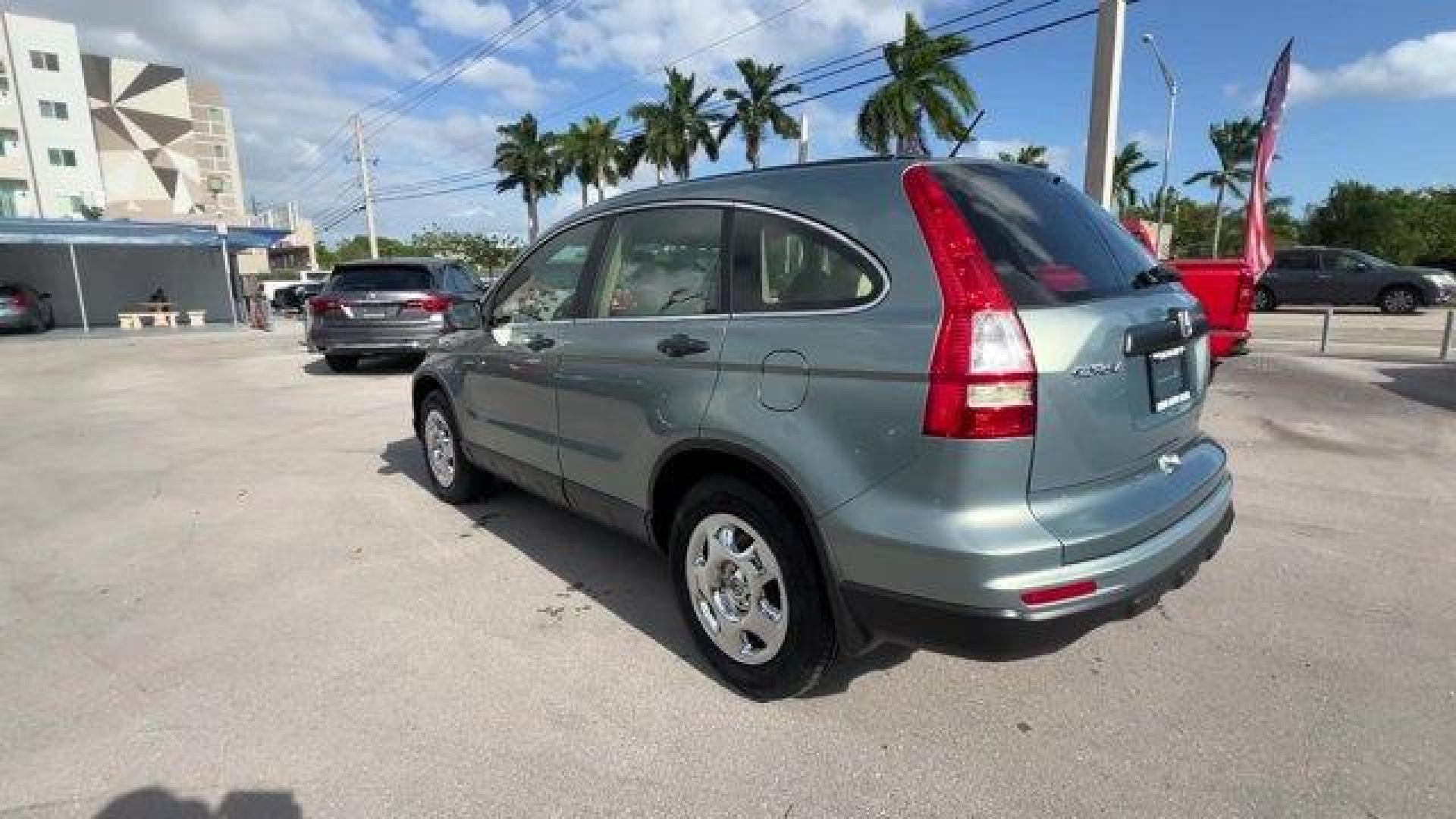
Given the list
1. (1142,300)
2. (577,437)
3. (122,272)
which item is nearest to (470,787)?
(577,437)

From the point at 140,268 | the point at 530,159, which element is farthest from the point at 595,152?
the point at 140,268

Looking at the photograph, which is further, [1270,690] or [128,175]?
[128,175]

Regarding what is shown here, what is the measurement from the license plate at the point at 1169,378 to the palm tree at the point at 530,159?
56217mm

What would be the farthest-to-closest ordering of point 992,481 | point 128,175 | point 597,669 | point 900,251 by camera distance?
point 128,175, point 597,669, point 900,251, point 992,481

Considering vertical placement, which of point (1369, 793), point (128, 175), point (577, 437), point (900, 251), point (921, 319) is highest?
point (128, 175)

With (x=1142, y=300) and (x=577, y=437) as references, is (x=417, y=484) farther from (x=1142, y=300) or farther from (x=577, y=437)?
(x=1142, y=300)

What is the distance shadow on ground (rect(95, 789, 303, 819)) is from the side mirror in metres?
2.65

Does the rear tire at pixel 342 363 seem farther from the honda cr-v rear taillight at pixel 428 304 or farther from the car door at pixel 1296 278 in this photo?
the car door at pixel 1296 278

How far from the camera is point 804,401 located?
7.94 ft

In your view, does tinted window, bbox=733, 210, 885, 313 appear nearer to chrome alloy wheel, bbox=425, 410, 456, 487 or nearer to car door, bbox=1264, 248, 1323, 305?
chrome alloy wheel, bbox=425, 410, 456, 487

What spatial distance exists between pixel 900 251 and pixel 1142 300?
2.87 ft

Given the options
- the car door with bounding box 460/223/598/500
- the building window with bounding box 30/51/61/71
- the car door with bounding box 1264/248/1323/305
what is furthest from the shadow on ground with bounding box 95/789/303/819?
the building window with bounding box 30/51/61/71

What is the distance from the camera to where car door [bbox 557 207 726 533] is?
2863mm

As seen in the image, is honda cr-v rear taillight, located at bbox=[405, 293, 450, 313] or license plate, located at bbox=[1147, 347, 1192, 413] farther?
honda cr-v rear taillight, located at bbox=[405, 293, 450, 313]
